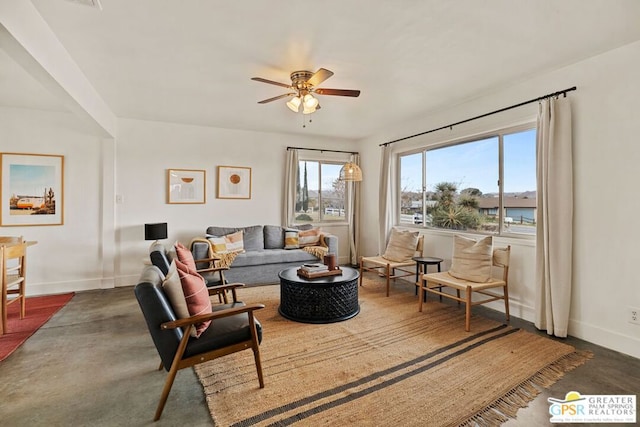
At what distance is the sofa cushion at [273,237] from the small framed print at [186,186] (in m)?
1.25

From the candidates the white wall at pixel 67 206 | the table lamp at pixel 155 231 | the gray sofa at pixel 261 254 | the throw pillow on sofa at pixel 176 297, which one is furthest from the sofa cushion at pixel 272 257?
the throw pillow on sofa at pixel 176 297

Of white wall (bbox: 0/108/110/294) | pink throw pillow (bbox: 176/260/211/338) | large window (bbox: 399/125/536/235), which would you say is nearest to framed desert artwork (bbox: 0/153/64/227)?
white wall (bbox: 0/108/110/294)

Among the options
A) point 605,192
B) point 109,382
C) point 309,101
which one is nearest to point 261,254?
point 309,101

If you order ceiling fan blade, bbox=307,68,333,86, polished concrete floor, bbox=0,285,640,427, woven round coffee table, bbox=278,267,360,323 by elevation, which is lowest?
polished concrete floor, bbox=0,285,640,427

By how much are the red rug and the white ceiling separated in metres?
2.62

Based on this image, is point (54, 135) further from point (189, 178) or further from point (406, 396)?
point (406, 396)

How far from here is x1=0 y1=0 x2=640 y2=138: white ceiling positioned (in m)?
2.18

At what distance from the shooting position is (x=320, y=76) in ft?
9.00

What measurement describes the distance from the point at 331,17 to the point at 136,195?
427 centimetres

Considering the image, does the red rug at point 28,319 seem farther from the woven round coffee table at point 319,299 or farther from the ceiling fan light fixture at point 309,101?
the ceiling fan light fixture at point 309,101

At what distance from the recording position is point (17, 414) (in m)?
1.90

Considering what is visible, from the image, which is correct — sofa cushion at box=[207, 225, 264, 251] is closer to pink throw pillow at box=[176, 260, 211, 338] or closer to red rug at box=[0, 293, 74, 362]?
red rug at box=[0, 293, 74, 362]

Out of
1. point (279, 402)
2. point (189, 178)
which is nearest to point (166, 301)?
point (279, 402)

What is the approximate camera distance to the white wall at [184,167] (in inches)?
194
